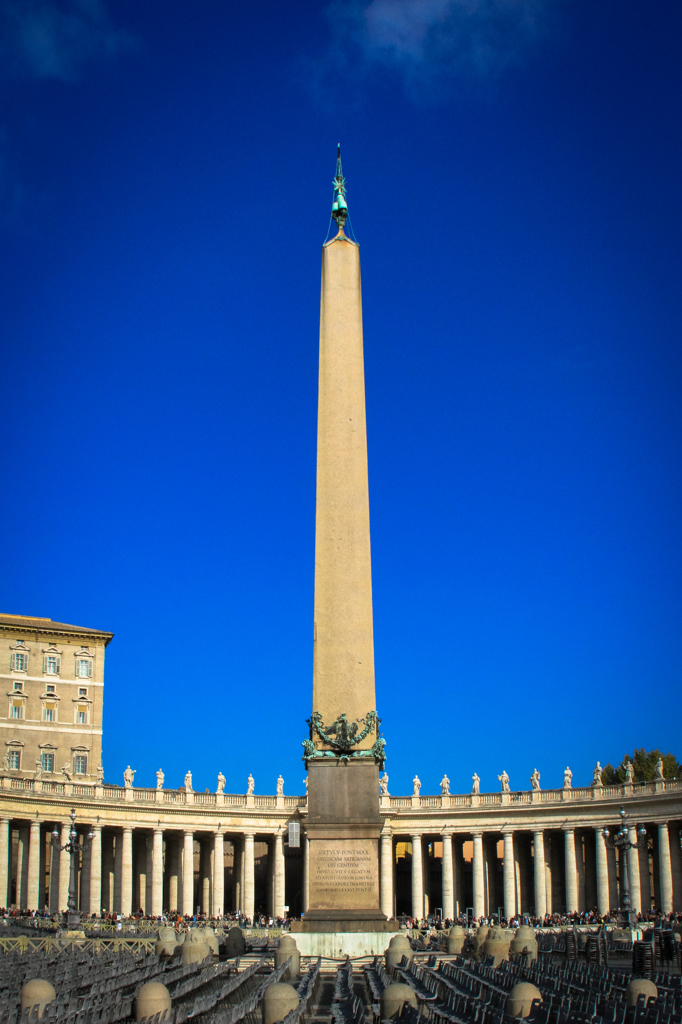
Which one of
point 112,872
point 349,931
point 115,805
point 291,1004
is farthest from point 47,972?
point 112,872

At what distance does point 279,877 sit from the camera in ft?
219

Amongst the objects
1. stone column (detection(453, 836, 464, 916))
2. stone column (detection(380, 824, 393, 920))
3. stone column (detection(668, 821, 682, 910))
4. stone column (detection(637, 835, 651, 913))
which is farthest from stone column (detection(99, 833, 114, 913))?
stone column (detection(668, 821, 682, 910))

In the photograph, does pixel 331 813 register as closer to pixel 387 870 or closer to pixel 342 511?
pixel 342 511

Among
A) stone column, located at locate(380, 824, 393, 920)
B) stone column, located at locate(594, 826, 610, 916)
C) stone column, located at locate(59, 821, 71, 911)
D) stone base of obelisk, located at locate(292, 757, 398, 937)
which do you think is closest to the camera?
stone base of obelisk, located at locate(292, 757, 398, 937)

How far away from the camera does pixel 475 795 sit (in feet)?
218

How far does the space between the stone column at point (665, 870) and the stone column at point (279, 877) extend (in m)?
21.9

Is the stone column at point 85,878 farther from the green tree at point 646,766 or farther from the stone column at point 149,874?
the green tree at point 646,766

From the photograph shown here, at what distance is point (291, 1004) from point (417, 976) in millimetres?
6558

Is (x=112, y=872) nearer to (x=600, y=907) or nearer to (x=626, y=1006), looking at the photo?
(x=600, y=907)

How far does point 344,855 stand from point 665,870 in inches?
1581

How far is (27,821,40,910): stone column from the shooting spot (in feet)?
186

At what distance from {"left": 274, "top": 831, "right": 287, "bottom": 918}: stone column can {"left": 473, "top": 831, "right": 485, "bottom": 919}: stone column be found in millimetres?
11415

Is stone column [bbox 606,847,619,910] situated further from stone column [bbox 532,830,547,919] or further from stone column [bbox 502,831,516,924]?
stone column [bbox 502,831,516,924]

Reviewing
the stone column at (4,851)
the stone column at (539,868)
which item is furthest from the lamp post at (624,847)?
the stone column at (4,851)
